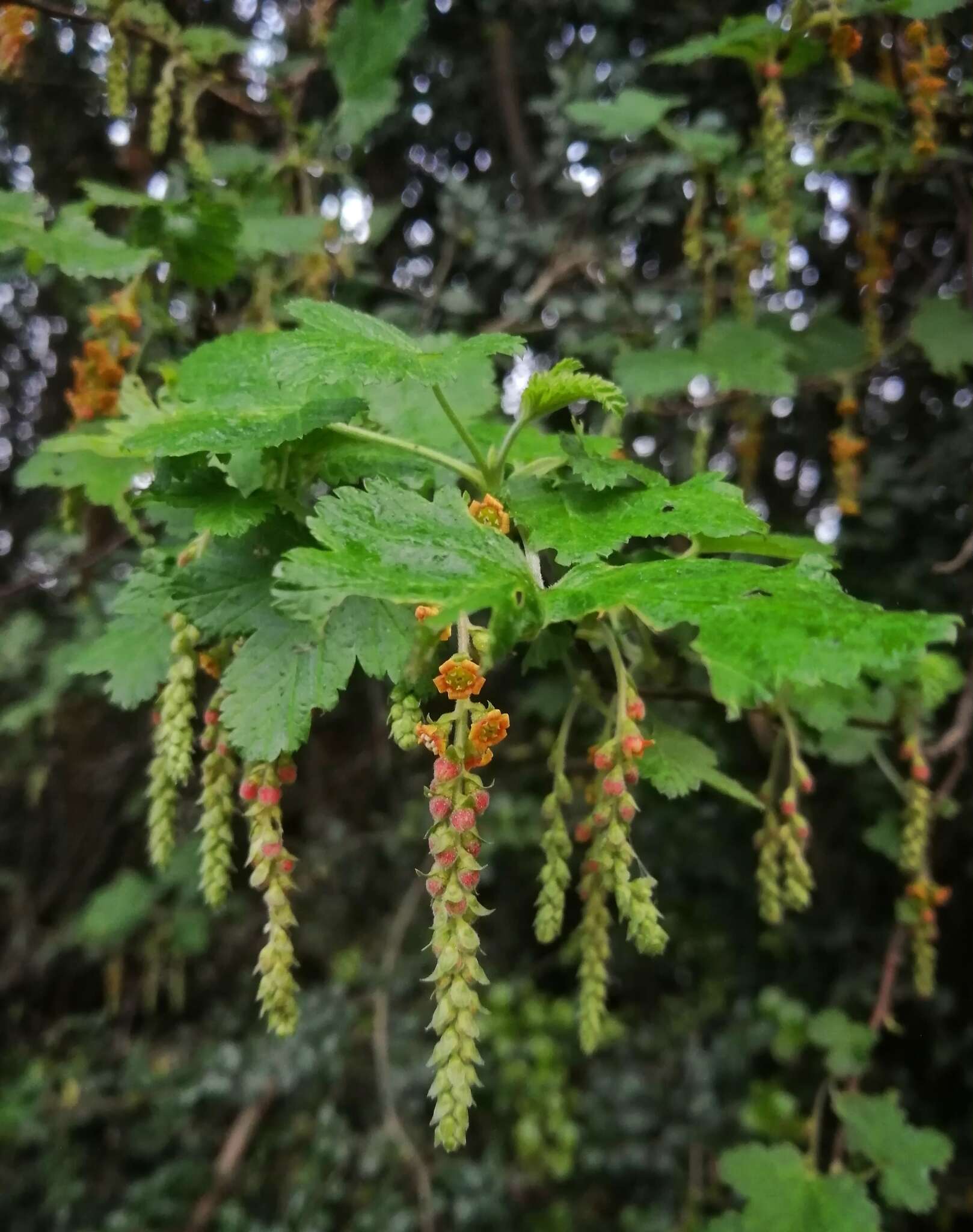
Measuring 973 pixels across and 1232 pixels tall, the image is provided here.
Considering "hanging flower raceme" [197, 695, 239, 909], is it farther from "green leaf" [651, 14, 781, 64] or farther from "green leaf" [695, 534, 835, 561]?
"green leaf" [651, 14, 781, 64]

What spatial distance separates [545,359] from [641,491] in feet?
4.66

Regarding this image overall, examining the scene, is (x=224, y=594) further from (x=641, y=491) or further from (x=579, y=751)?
(x=579, y=751)

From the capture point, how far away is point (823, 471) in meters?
2.27

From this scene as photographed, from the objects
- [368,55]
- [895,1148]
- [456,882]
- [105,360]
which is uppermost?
[368,55]

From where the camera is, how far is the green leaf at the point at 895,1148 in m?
1.49

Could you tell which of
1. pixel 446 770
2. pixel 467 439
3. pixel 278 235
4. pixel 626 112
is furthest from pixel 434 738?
pixel 626 112

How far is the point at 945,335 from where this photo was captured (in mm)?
1577

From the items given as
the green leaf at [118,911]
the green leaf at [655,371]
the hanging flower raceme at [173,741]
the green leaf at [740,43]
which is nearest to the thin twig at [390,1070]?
the green leaf at [118,911]

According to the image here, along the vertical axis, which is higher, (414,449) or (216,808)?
(414,449)

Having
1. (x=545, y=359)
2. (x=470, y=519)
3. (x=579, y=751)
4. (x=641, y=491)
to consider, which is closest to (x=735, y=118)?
(x=545, y=359)

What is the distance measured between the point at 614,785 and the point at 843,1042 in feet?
4.38

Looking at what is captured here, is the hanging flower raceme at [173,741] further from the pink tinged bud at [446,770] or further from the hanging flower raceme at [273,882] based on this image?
the pink tinged bud at [446,770]

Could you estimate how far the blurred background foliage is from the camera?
6.17 ft

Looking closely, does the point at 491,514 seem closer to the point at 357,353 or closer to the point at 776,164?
the point at 357,353
